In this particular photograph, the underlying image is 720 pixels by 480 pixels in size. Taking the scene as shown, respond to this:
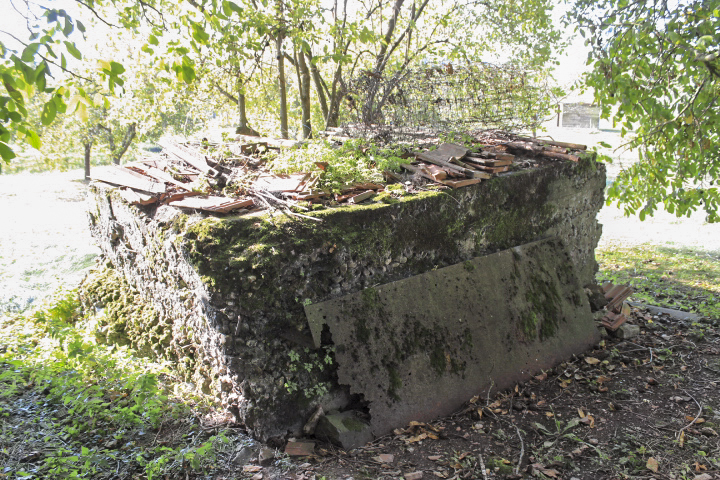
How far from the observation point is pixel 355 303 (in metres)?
3.73

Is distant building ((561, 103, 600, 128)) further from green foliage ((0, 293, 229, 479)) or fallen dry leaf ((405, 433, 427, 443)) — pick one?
green foliage ((0, 293, 229, 479))

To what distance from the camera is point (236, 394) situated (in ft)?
11.3

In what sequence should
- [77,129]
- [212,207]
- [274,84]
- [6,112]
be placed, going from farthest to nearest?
[77,129]
[274,84]
[212,207]
[6,112]

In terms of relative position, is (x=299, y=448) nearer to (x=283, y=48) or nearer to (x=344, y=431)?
(x=344, y=431)

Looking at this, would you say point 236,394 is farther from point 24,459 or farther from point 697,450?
point 697,450

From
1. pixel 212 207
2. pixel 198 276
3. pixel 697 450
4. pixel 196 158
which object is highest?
pixel 196 158

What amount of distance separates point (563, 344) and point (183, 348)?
3.61 m

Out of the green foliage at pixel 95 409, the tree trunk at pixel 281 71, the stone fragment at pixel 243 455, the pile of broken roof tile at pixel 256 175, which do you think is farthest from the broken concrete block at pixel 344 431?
the tree trunk at pixel 281 71

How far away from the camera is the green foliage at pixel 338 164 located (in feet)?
13.8

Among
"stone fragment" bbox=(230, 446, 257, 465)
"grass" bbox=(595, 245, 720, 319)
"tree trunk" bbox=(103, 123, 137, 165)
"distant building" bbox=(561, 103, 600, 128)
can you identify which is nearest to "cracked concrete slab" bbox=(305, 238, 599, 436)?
"stone fragment" bbox=(230, 446, 257, 465)

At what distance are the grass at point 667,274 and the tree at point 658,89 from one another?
1254 mm

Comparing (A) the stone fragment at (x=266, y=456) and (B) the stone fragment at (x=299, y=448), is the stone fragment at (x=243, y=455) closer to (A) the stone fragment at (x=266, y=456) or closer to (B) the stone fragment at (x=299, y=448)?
(A) the stone fragment at (x=266, y=456)

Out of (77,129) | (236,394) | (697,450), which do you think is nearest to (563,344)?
(697,450)

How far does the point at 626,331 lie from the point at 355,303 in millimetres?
3416
